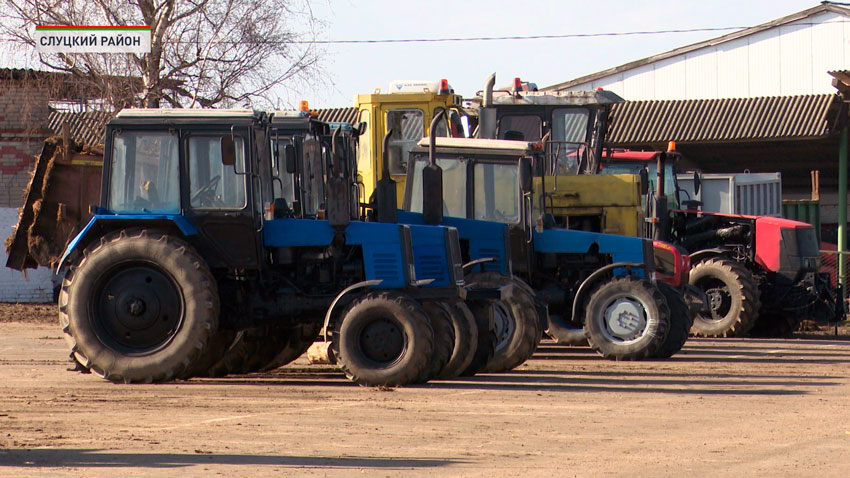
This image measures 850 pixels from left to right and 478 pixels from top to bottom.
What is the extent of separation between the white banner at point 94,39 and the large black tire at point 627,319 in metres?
14.9

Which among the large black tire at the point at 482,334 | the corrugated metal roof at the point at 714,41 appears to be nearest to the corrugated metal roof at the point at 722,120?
the corrugated metal roof at the point at 714,41

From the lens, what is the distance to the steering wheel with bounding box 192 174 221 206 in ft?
43.5

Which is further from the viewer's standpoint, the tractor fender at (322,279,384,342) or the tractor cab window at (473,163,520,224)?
the tractor cab window at (473,163,520,224)

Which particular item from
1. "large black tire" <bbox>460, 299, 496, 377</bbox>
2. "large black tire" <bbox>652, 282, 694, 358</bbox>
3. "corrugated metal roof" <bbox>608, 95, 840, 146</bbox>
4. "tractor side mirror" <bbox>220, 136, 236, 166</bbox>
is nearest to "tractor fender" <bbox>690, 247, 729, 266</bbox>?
"large black tire" <bbox>652, 282, 694, 358</bbox>

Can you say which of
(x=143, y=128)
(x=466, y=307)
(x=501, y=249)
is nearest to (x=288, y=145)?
(x=143, y=128)

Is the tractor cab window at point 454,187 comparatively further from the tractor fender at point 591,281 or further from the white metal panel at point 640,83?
the white metal panel at point 640,83

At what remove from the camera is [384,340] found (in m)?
12.8

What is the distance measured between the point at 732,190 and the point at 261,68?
1021 centimetres

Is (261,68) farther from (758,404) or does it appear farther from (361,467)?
(361,467)

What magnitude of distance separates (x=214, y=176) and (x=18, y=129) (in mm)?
18260

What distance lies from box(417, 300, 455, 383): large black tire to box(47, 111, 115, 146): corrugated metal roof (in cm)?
1659

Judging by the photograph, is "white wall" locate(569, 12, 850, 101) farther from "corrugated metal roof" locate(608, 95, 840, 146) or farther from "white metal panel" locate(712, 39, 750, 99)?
"corrugated metal roof" locate(608, 95, 840, 146)

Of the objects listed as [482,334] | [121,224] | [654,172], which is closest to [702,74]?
[654,172]

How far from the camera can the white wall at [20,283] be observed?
27.8 metres
